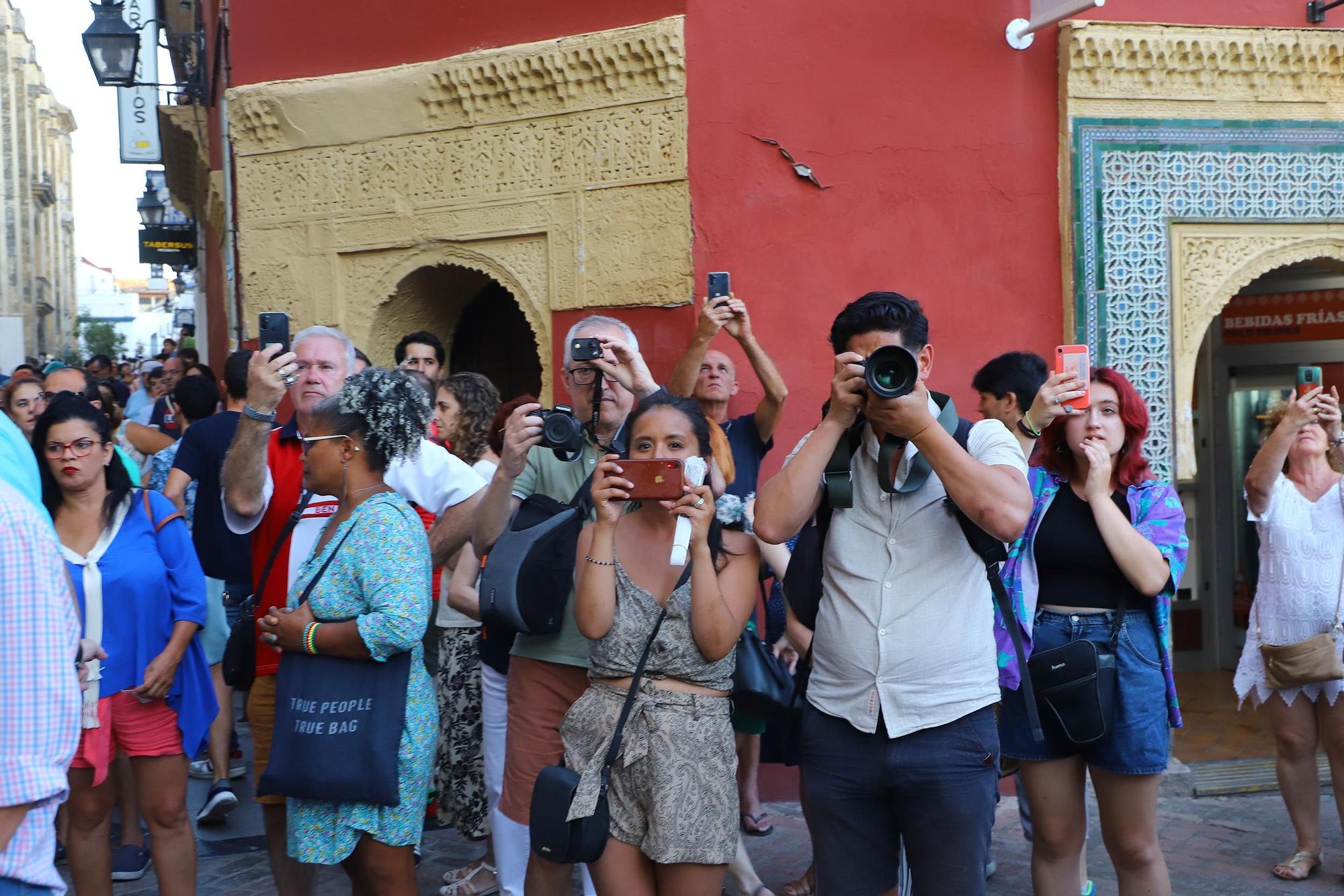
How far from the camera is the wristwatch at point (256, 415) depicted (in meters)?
3.63

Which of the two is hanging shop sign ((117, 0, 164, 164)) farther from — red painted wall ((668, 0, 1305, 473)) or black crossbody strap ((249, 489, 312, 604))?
black crossbody strap ((249, 489, 312, 604))

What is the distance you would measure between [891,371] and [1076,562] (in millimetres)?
1302

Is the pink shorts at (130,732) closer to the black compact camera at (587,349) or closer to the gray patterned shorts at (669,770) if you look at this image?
the gray patterned shorts at (669,770)

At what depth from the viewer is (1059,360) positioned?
3.58 m

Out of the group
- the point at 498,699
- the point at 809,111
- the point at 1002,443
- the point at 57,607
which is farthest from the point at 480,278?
the point at 57,607

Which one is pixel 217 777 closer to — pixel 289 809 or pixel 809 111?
pixel 289 809

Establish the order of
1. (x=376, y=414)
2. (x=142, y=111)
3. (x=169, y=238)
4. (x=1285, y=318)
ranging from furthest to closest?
(x=169, y=238)
(x=142, y=111)
(x=1285, y=318)
(x=376, y=414)

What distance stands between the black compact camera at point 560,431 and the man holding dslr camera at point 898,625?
0.83 metres

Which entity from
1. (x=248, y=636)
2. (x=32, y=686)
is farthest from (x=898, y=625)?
(x=248, y=636)

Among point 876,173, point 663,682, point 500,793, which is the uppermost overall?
point 876,173

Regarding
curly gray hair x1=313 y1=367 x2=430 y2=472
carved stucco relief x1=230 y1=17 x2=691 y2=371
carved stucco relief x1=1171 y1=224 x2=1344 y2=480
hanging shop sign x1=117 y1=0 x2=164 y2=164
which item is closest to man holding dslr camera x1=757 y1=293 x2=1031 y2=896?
curly gray hair x1=313 y1=367 x2=430 y2=472

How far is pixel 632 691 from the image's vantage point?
3.03m

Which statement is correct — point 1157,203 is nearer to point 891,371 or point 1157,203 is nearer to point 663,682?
point 891,371

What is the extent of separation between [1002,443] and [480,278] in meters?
4.86
